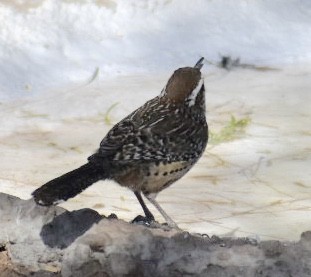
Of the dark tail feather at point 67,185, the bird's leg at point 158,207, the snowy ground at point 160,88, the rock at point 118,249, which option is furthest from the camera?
the snowy ground at point 160,88

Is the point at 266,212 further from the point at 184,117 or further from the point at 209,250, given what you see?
the point at 209,250

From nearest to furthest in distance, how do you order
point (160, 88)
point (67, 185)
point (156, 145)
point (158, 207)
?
point (67, 185)
point (156, 145)
point (158, 207)
point (160, 88)

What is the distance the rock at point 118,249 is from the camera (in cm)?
378

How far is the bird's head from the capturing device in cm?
483

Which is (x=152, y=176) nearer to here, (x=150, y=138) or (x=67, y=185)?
(x=150, y=138)

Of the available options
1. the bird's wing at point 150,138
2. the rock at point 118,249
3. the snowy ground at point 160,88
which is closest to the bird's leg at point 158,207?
the bird's wing at point 150,138

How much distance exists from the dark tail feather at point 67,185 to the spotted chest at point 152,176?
0.46ft

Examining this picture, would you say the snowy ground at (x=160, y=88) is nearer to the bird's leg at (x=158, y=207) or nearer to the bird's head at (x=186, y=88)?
the bird's leg at (x=158, y=207)

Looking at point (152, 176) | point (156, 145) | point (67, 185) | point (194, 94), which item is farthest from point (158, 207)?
point (67, 185)

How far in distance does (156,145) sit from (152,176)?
12 cm

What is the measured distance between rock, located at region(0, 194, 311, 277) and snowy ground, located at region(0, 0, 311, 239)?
1.18 meters

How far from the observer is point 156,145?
15.1ft

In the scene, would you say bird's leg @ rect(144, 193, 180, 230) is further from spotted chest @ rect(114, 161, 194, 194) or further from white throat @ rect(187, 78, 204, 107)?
white throat @ rect(187, 78, 204, 107)

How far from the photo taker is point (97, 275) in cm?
394
